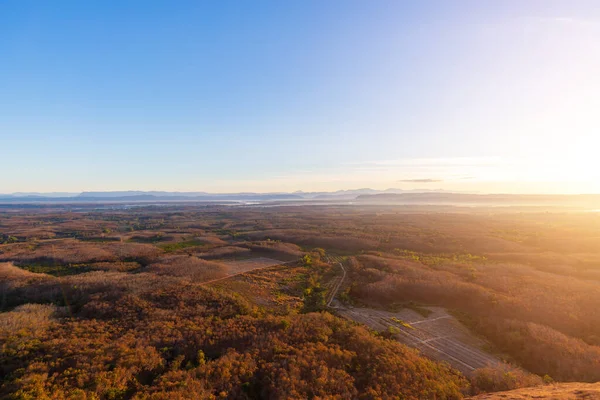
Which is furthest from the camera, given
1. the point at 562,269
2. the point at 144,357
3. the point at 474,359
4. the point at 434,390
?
the point at 562,269

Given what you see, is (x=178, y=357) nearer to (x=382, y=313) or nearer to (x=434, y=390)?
(x=434, y=390)

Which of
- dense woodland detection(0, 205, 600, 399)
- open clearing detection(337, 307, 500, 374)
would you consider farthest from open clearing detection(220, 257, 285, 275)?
open clearing detection(337, 307, 500, 374)

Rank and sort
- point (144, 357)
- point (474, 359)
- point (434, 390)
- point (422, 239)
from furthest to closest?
point (422, 239)
point (474, 359)
point (144, 357)
point (434, 390)

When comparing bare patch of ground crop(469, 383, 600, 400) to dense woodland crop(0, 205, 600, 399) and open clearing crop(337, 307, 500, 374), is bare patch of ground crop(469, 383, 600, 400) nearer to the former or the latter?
dense woodland crop(0, 205, 600, 399)

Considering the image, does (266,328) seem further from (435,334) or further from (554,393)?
(554,393)

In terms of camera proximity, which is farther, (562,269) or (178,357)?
(562,269)

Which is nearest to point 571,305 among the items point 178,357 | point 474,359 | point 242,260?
point 474,359

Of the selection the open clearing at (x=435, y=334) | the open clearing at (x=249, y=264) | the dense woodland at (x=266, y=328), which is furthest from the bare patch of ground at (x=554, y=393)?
the open clearing at (x=249, y=264)

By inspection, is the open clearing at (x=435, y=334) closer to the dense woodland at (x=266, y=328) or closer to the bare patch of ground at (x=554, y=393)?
the dense woodland at (x=266, y=328)
